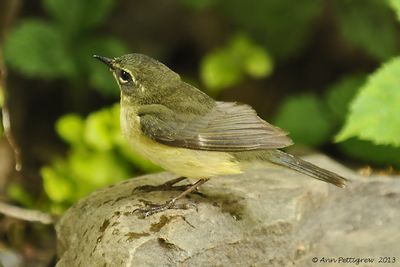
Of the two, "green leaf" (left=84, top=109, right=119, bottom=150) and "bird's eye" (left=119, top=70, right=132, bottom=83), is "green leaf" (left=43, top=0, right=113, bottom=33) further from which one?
"bird's eye" (left=119, top=70, right=132, bottom=83)

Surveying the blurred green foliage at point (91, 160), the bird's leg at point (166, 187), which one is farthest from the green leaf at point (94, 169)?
the bird's leg at point (166, 187)

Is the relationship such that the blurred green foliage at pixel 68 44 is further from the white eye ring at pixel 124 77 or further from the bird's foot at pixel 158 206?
the bird's foot at pixel 158 206

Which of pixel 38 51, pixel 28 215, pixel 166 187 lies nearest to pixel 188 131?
pixel 166 187

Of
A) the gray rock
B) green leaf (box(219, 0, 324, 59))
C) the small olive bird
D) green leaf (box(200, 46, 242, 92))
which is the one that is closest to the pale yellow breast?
the small olive bird

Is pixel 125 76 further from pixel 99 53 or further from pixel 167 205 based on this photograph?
pixel 99 53

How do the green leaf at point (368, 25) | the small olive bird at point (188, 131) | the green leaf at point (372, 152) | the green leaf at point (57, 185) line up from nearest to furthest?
the small olive bird at point (188, 131)
the green leaf at point (57, 185)
the green leaf at point (372, 152)
the green leaf at point (368, 25)
